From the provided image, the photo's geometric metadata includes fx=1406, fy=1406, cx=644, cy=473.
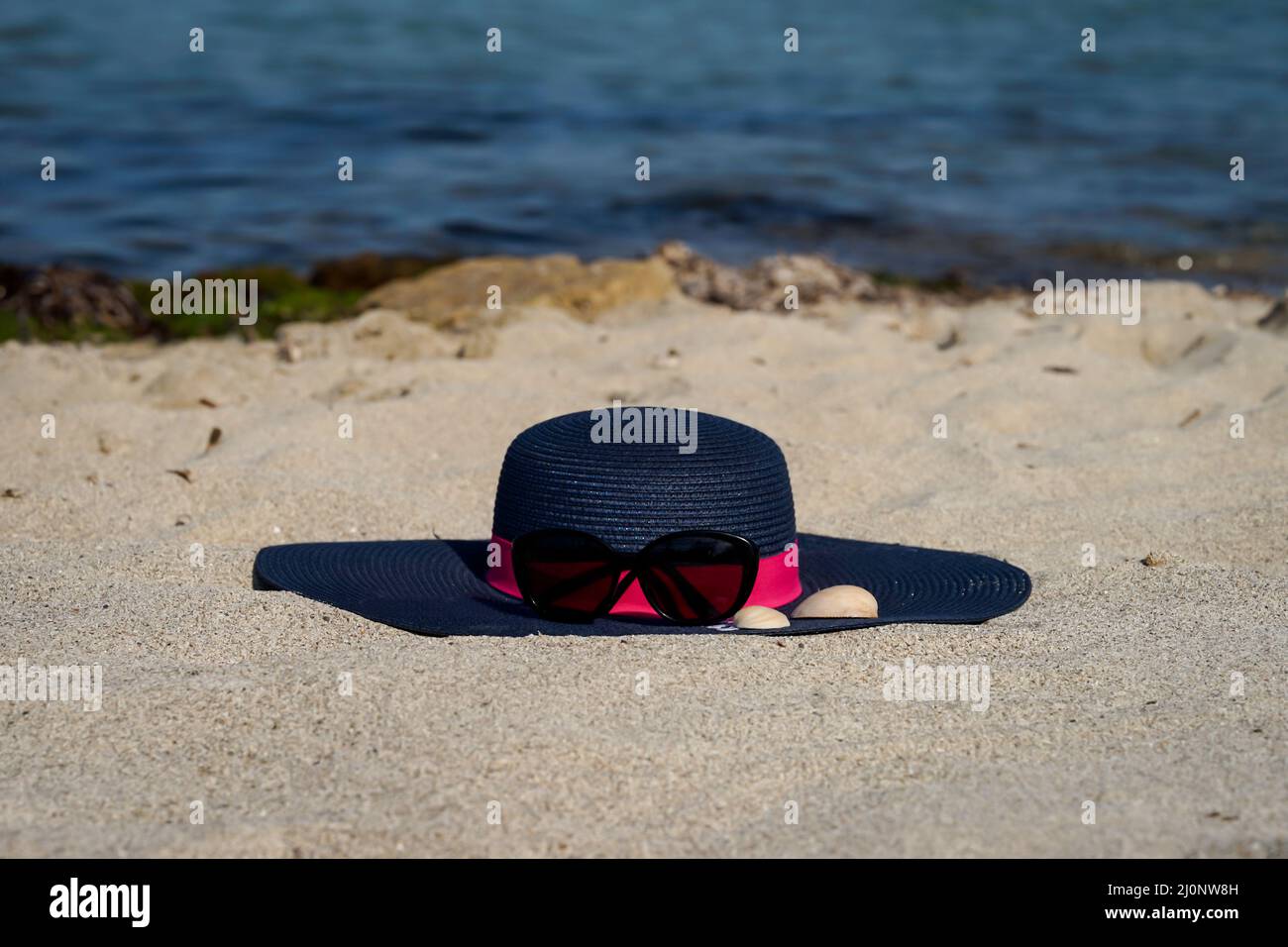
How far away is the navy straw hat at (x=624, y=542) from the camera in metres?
3.05

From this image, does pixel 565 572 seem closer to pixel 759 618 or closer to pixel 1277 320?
pixel 759 618

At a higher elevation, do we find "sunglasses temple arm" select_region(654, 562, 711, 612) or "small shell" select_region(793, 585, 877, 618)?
"sunglasses temple arm" select_region(654, 562, 711, 612)

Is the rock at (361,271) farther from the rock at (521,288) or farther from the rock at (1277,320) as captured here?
the rock at (1277,320)

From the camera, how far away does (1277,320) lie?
685 centimetres

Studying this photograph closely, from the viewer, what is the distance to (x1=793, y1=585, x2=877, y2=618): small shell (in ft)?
10.4

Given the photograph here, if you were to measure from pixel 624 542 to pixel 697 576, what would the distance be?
176 millimetres

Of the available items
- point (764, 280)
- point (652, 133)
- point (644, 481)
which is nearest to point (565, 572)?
point (644, 481)

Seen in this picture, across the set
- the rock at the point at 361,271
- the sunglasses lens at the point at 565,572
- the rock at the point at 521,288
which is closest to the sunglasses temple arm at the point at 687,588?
the sunglasses lens at the point at 565,572

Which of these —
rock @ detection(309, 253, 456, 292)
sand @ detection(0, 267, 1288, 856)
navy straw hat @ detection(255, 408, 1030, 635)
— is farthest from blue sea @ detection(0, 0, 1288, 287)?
navy straw hat @ detection(255, 408, 1030, 635)

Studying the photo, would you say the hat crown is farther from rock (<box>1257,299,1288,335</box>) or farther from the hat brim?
rock (<box>1257,299,1288,335</box>)

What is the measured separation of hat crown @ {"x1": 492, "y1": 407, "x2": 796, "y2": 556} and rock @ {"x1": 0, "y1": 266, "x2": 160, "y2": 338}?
4.62 m
